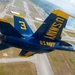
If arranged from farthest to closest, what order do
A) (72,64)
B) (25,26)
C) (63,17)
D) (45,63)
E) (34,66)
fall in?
(72,64) < (45,63) < (34,66) < (25,26) < (63,17)

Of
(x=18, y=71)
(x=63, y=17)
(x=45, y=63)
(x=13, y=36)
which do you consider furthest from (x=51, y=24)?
(x=45, y=63)

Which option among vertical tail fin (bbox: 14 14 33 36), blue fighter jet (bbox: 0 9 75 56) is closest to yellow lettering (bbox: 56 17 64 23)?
blue fighter jet (bbox: 0 9 75 56)

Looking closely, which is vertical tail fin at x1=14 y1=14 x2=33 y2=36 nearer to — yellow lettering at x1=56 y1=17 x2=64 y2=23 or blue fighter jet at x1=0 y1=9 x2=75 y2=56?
blue fighter jet at x1=0 y1=9 x2=75 y2=56

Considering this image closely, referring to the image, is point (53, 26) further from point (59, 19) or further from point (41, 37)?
point (41, 37)

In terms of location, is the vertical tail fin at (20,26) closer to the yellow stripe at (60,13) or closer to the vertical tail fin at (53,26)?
the vertical tail fin at (53,26)

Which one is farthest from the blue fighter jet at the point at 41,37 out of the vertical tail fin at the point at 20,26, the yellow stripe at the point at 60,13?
the vertical tail fin at the point at 20,26

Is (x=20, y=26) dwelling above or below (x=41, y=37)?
below

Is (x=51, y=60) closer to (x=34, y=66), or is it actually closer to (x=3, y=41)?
(x=34, y=66)

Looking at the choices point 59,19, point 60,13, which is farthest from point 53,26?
point 60,13

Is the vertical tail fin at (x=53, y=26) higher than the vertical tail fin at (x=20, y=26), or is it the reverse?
the vertical tail fin at (x=53, y=26)

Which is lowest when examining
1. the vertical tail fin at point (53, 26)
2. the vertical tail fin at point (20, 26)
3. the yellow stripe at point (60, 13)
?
the vertical tail fin at point (20, 26)

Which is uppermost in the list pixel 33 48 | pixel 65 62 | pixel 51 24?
pixel 51 24
